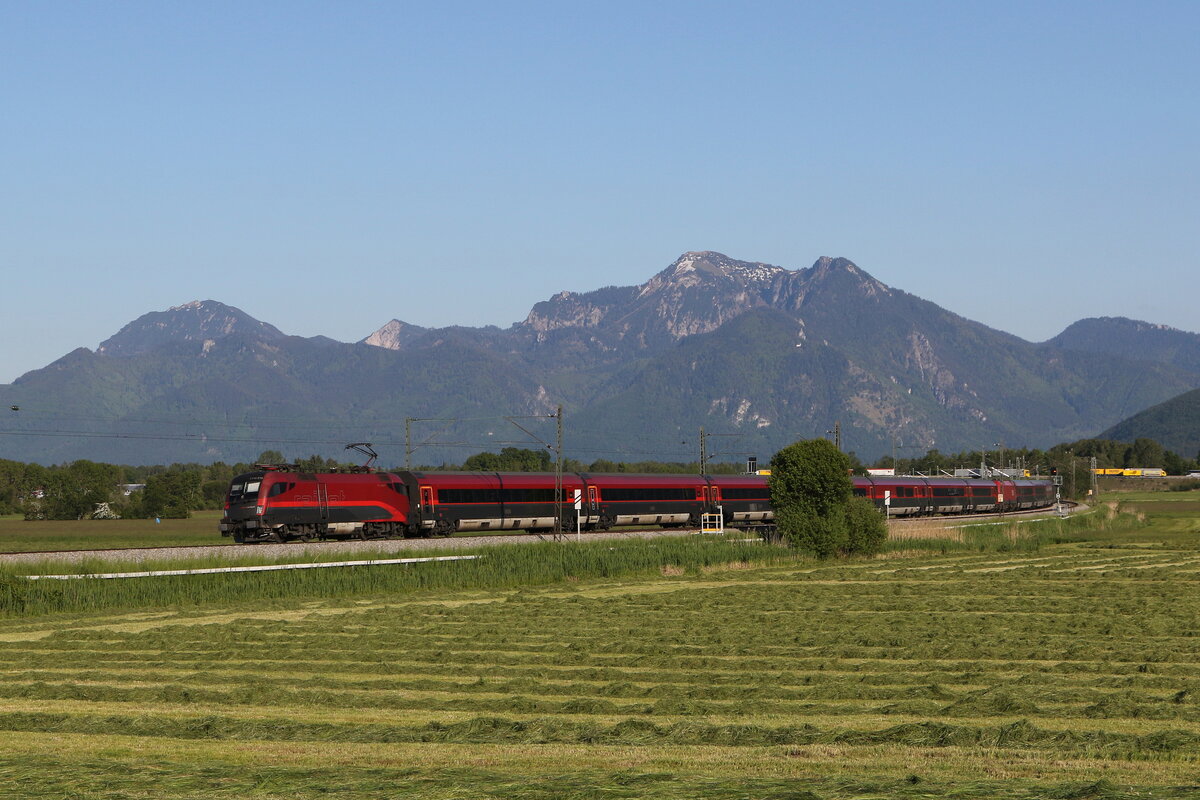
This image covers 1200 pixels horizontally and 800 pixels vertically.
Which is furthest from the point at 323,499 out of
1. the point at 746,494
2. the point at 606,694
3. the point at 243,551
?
the point at 606,694

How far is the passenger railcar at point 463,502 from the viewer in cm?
6431

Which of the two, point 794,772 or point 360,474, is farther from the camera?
point 360,474

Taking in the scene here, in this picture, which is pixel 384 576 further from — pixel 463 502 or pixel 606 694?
pixel 606 694

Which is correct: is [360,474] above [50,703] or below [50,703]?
above

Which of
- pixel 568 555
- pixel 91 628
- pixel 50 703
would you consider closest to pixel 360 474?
pixel 568 555

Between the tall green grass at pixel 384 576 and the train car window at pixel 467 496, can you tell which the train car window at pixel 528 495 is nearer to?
the train car window at pixel 467 496

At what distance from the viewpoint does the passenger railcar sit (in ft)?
211

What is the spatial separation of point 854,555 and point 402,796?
54042mm

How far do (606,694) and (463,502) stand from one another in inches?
2004

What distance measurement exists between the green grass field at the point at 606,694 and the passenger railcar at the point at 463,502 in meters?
18.4

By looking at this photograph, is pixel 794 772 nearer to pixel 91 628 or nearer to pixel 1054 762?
pixel 1054 762

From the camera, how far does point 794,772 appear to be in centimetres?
1684

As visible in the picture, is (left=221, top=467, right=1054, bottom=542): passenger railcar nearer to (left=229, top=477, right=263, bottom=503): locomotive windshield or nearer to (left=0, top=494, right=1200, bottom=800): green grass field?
(left=229, top=477, right=263, bottom=503): locomotive windshield

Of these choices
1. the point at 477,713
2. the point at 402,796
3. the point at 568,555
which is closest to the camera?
the point at 402,796
